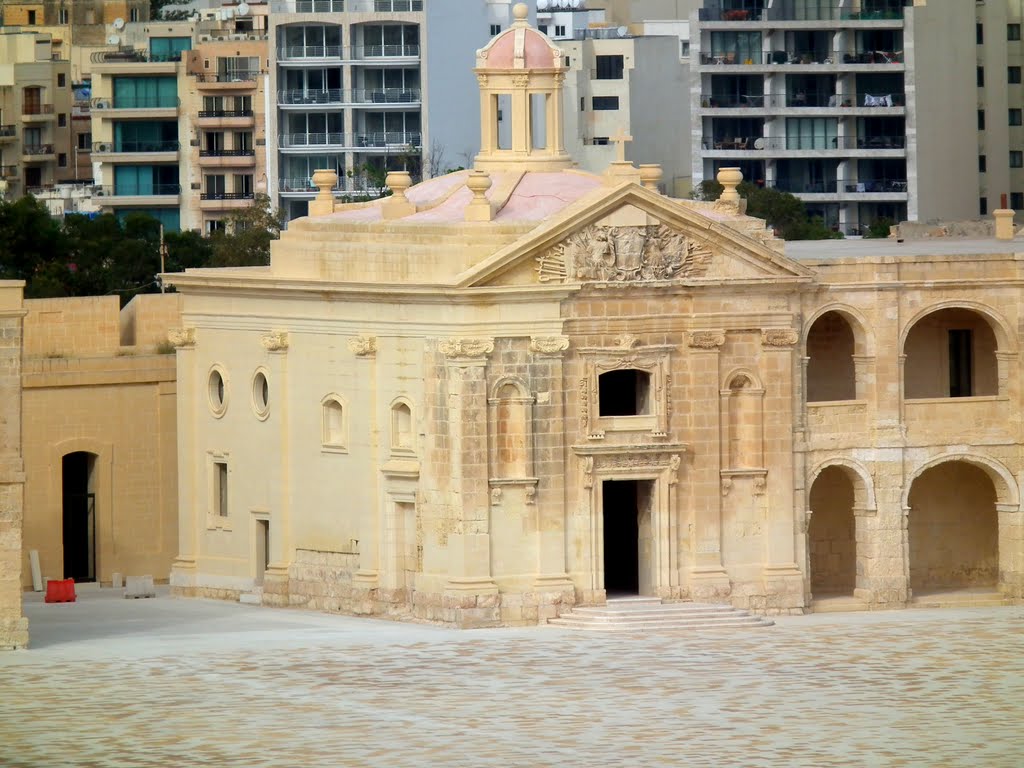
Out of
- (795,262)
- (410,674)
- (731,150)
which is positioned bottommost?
(410,674)

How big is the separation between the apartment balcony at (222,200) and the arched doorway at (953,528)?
187 ft

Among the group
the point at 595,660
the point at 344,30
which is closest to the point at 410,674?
the point at 595,660

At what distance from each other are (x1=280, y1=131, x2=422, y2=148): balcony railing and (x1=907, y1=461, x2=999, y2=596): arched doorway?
176 feet

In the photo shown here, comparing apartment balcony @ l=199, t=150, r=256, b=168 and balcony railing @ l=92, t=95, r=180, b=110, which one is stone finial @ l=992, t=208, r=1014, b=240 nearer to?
apartment balcony @ l=199, t=150, r=256, b=168

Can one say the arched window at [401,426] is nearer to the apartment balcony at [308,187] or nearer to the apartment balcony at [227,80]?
the apartment balcony at [308,187]

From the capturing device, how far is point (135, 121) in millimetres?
135250

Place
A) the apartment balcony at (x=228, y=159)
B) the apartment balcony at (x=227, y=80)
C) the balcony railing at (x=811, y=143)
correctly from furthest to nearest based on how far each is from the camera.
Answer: the apartment balcony at (x=228, y=159) < the balcony railing at (x=811, y=143) < the apartment balcony at (x=227, y=80)

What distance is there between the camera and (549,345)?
238ft

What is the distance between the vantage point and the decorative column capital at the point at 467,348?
236 ft

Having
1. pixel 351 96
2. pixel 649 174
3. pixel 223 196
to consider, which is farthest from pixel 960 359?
pixel 223 196

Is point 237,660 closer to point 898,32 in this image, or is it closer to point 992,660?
point 992,660

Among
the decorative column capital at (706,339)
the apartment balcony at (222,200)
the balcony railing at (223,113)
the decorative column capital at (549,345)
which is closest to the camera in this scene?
the decorative column capital at (549,345)

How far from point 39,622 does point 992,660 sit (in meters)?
19.5

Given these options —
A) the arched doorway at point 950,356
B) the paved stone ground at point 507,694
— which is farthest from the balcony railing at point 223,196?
the paved stone ground at point 507,694
